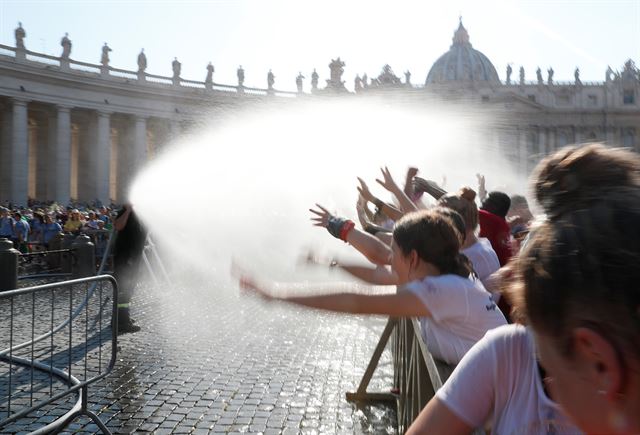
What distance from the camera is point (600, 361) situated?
0.95m

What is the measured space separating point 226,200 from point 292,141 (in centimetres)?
316

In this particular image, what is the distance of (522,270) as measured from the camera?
3.68 feet

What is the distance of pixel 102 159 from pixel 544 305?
45061mm

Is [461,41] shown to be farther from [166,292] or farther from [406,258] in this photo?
[406,258]

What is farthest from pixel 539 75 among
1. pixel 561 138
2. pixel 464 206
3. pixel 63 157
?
pixel 464 206

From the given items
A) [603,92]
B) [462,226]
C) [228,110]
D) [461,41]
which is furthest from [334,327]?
[461,41]

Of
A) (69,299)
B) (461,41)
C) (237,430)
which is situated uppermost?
(461,41)

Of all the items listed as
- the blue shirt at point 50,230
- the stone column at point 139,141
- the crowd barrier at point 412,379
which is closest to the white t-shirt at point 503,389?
the crowd barrier at point 412,379

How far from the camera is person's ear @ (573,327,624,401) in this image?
922 millimetres

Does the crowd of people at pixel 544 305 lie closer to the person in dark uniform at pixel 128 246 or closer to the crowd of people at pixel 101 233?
the crowd of people at pixel 101 233

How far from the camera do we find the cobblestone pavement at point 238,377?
5.39 metres

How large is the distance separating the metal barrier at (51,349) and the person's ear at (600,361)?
417 centimetres

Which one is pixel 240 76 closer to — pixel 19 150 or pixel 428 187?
pixel 19 150

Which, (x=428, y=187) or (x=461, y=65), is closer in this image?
(x=428, y=187)
